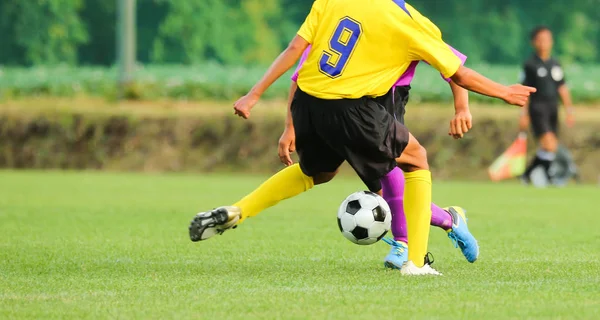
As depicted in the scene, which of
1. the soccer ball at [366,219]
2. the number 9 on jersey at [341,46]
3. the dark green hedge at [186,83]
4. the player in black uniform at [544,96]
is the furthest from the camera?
the dark green hedge at [186,83]

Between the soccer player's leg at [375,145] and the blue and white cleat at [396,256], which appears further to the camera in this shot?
the blue and white cleat at [396,256]

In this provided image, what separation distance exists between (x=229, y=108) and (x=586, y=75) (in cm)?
1162

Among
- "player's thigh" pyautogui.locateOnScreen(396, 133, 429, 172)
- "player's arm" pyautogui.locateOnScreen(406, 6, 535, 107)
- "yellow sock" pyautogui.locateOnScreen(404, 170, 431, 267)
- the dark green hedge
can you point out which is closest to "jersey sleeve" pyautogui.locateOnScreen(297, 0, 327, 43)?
"player's arm" pyautogui.locateOnScreen(406, 6, 535, 107)

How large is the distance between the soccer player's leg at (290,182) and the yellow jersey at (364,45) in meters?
0.25

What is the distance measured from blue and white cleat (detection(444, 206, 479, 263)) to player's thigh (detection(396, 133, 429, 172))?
0.51m

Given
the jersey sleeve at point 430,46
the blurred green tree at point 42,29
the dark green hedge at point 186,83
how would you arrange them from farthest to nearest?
the blurred green tree at point 42,29 → the dark green hedge at point 186,83 → the jersey sleeve at point 430,46

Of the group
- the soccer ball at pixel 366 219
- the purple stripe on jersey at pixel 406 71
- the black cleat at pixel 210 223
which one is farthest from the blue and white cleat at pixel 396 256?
the black cleat at pixel 210 223

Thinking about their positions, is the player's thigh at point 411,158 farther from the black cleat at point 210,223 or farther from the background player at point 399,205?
the black cleat at point 210,223

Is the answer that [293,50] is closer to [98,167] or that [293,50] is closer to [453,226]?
[453,226]

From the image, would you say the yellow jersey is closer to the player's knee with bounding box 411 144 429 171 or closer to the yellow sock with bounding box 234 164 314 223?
the player's knee with bounding box 411 144 429 171

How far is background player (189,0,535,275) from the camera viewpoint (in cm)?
704

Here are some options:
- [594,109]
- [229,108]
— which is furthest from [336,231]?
[594,109]

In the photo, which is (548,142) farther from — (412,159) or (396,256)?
(412,159)

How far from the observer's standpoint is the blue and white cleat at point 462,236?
775 cm
